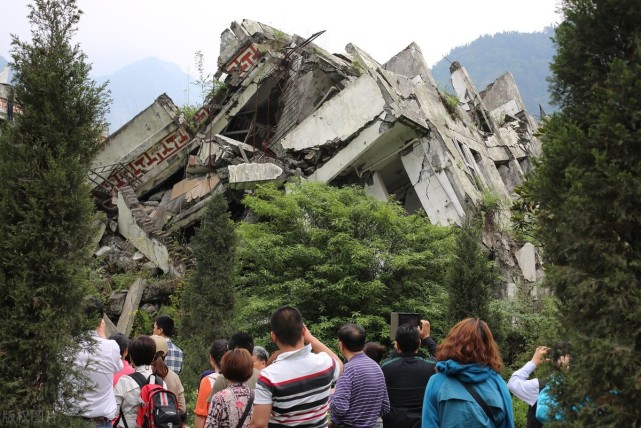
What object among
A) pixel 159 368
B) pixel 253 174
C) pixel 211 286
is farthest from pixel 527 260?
pixel 159 368

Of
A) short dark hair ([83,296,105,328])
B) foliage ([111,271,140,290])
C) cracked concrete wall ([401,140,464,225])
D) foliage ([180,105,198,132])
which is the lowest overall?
cracked concrete wall ([401,140,464,225])

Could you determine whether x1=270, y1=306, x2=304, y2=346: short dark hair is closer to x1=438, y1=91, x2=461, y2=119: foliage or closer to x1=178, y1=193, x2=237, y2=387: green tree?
x1=178, y1=193, x2=237, y2=387: green tree

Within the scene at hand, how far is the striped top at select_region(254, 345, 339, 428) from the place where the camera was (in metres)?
4.62

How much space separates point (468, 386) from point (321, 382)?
1.05 meters

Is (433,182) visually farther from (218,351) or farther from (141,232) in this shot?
(218,351)

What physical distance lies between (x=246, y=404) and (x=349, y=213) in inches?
457

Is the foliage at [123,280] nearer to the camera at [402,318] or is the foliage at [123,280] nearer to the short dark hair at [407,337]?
the camera at [402,318]

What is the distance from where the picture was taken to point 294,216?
16.9m

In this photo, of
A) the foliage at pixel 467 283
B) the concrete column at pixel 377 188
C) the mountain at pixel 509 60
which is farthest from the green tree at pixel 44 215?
the mountain at pixel 509 60

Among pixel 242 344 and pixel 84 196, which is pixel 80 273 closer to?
pixel 84 196

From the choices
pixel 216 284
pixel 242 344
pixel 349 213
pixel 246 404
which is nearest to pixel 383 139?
pixel 349 213

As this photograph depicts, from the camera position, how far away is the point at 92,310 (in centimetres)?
646

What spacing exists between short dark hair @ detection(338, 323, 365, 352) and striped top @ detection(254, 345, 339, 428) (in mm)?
1216

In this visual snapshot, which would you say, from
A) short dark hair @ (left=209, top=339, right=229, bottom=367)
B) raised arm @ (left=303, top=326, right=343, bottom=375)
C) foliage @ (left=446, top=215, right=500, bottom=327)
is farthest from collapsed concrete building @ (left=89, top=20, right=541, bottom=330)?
raised arm @ (left=303, top=326, right=343, bottom=375)
